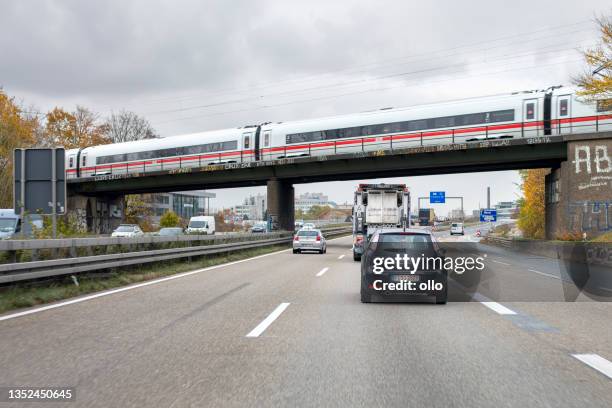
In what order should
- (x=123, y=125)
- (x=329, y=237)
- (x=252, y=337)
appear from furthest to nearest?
(x=123, y=125)
(x=329, y=237)
(x=252, y=337)

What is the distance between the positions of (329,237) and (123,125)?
26.3 metres

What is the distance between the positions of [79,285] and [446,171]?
30188 mm

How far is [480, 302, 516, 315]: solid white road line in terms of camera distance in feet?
30.1

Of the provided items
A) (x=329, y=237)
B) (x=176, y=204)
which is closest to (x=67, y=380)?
(x=329, y=237)

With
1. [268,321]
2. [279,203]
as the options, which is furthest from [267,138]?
[268,321]

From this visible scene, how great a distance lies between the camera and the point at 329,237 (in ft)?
185

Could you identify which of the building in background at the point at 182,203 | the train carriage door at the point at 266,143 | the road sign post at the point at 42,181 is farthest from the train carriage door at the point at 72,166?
the building in background at the point at 182,203

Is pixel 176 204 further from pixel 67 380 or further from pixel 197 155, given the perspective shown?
pixel 67 380

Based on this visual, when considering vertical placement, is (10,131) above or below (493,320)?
above

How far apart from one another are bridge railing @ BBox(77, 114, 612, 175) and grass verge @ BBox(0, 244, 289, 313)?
17.8 m

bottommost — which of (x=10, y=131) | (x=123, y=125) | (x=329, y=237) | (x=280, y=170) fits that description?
(x=329, y=237)

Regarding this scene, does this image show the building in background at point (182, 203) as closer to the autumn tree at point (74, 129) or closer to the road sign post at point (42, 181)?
the autumn tree at point (74, 129)

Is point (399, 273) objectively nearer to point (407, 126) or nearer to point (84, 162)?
point (407, 126)

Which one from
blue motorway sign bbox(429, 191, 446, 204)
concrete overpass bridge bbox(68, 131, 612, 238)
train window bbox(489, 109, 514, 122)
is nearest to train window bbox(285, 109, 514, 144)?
train window bbox(489, 109, 514, 122)
